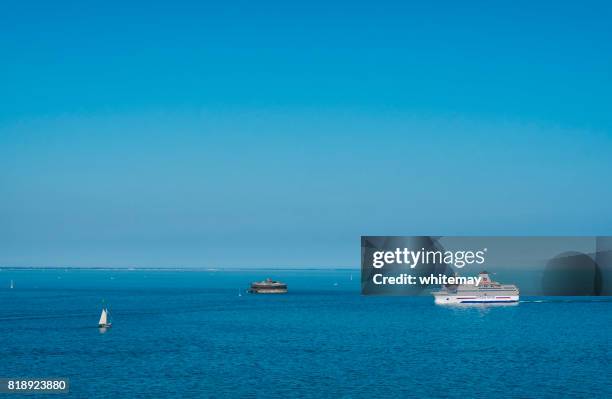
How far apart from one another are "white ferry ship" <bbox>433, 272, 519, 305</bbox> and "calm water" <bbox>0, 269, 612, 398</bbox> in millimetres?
41004

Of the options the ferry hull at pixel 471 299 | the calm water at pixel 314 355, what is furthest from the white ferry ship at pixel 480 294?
the calm water at pixel 314 355

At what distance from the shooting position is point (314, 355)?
84250 millimetres

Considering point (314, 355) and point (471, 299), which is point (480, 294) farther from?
point (314, 355)

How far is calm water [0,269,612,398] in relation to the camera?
210 ft

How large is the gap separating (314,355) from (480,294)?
4419 inches

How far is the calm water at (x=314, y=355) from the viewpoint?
2522 inches

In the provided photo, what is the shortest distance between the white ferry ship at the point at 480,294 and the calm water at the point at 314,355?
41.0 meters

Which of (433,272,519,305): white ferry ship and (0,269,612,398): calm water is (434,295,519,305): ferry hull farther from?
(0,269,612,398): calm water

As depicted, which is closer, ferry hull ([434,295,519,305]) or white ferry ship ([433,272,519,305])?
ferry hull ([434,295,519,305])

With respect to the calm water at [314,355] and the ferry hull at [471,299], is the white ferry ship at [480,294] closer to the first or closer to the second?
the ferry hull at [471,299]

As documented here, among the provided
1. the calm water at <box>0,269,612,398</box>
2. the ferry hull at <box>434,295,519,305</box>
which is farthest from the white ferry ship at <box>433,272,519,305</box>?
the calm water at <box>0,269,612,398</box>

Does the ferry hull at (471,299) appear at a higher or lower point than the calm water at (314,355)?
lower

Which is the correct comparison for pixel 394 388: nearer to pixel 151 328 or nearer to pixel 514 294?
pixel 151 328

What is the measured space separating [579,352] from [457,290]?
100 meters
